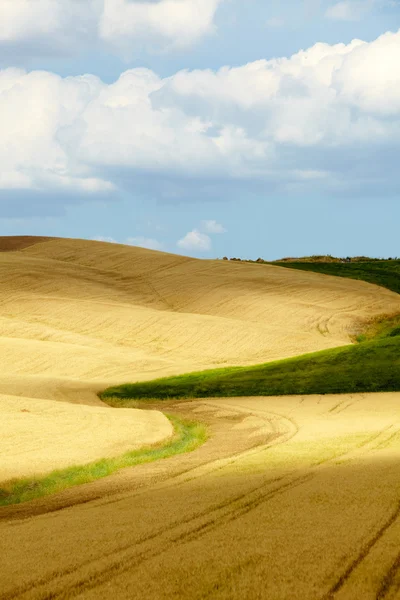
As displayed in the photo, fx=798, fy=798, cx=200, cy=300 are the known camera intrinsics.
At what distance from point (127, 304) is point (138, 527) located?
3916 centimetres

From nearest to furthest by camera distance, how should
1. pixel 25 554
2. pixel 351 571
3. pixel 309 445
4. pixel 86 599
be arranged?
pixel 86 599
pixel 351 571
pixel 25 554
pixel 309 445

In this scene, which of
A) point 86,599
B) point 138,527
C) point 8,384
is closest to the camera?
point 86,599

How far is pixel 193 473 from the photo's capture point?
12.2m

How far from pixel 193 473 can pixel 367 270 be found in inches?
2039

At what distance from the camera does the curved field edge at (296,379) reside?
90.5ft

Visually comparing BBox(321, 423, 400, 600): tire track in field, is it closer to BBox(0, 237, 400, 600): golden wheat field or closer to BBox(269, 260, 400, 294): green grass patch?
BBox(0, 237, 400, 600): golden wheat field

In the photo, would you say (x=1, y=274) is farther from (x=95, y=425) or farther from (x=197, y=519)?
(x=197, y=519)

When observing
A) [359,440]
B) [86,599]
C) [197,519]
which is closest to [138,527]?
[197,519]

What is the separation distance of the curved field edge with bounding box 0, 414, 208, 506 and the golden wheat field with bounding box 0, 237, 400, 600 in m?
0.31

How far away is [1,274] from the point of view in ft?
169

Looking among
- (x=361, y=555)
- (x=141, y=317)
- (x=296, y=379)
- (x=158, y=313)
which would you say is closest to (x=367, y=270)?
(x=158, y=313)

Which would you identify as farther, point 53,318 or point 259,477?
point 53,318

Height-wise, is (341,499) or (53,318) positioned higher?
(53,318)

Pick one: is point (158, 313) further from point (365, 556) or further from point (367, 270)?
point (365, 556)
